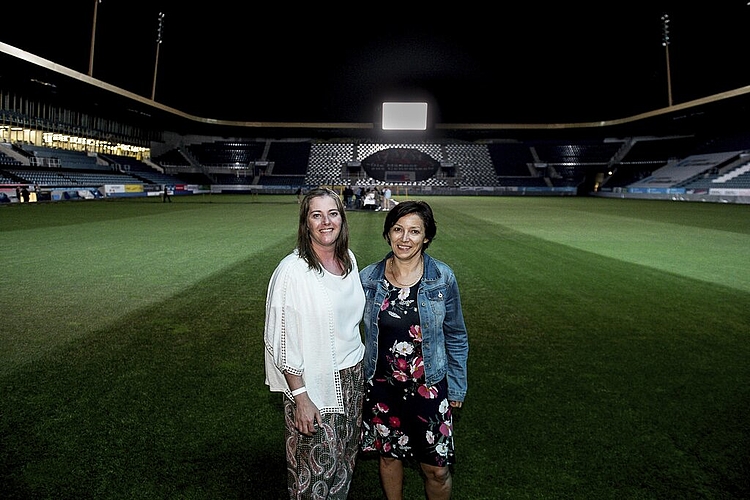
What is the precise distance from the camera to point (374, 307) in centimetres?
264

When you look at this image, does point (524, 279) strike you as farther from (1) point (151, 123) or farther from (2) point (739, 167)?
(1) point (151, 123)

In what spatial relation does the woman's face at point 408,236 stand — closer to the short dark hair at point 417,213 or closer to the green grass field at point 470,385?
the short dark hair at point 417,213

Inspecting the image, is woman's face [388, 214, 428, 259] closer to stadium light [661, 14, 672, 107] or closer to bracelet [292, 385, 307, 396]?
bracelet [292, 385, 307, 396]

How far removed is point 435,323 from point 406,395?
1.34 ft

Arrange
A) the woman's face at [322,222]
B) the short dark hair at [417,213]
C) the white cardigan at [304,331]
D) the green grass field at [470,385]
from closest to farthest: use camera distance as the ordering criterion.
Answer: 1. the white cardigan at [304,331]
2. the woman's face at [322,222]
3. the short dark hair at [417,213]
4. the green grass field at [470,385]

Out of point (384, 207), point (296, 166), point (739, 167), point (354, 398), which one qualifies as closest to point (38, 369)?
point (354, 398)

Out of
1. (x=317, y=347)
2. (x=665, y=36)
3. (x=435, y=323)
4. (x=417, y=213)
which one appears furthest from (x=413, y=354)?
(x=665, y=36)

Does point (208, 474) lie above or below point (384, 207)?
below

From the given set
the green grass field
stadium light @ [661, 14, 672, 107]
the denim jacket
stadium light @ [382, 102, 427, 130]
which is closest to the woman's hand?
the denim jacket

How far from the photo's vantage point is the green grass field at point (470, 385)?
312 cm

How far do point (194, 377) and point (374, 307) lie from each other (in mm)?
2714

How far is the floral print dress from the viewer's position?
102 inches

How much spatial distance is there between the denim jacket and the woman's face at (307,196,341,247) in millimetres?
409


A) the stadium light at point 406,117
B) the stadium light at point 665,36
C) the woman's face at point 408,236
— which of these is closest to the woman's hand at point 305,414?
the woman's face at point 408,236
